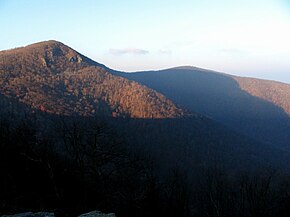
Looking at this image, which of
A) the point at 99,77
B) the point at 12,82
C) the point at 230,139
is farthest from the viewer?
the point at 99,77

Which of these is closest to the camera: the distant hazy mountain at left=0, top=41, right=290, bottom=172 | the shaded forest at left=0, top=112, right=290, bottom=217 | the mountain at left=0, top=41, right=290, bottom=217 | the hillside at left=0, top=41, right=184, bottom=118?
the shaded forest at left=0, top=112, right=290, bottom=217

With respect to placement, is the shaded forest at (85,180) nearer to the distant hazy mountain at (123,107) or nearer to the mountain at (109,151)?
the mountain at (109,151)

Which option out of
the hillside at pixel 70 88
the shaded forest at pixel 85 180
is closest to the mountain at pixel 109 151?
the shaded forest at pixel 85 180

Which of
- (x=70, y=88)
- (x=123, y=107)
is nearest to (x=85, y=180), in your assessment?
(x=123, y=107)

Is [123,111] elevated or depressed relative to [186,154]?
elevated

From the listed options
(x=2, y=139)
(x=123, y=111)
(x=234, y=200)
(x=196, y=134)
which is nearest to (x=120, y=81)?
(x=123, y=111)

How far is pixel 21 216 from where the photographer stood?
521 inches

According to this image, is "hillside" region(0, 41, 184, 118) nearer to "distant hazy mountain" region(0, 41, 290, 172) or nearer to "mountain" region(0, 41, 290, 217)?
"distant hazy mountain" region(0, 41, 290, 172)

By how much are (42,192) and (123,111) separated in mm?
97258

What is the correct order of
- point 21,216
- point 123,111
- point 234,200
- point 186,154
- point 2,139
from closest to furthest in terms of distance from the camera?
1. point 21,216
2. point 2,139
3. point 234,200
4. point 186,154
5. point 123,111

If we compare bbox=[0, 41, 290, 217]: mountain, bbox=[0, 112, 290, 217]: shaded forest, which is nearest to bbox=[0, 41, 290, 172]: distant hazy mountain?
bbox=[0, 41, 290, 217]: mountain

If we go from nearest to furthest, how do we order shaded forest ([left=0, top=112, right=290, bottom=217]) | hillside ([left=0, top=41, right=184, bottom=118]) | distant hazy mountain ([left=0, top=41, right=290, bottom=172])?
shaded forest ([left=0, top=112, right=290, bottom=217]), distant hazy mountain ([left=0, top=41, right=290, bottom=172]), hillside ([left=0, top=41, right=184, bottom=118])

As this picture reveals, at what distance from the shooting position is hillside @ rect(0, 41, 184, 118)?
107 metres

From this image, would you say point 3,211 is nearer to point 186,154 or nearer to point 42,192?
point 42,192
